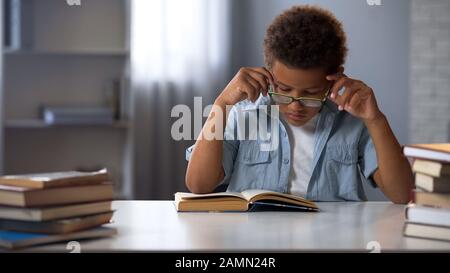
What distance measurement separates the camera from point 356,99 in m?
1.46

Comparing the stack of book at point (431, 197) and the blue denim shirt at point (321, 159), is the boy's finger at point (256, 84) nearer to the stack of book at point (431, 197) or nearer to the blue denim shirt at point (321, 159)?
the blue denim shirt at point (321, 159)

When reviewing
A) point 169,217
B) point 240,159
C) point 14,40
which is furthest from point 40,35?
point 169,217

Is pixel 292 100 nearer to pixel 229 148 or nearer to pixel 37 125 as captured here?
pixel 229 148

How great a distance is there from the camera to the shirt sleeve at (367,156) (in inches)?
59.4

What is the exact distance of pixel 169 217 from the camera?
1169 mm

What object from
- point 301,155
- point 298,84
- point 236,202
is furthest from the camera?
point 301,155

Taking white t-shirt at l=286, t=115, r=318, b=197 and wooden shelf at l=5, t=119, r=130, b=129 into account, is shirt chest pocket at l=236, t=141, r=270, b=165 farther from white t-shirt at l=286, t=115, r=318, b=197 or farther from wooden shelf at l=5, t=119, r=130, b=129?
wooden shelf at l=5, t=119, r=130, b=129

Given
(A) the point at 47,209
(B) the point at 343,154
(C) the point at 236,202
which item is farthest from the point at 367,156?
(A) the point at 47,209

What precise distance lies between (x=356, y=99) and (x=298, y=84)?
0.12 m

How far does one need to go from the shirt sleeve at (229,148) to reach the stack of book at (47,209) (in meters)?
0.57

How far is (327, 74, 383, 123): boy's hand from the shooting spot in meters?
1.45

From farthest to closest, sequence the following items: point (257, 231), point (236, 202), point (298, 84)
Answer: point (298, 84), point (236, 202), point (257, 231)

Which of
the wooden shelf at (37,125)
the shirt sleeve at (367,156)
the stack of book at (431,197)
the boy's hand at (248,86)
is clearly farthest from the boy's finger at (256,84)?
the wooden shelf at (37,125)

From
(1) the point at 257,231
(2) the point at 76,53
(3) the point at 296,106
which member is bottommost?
(1) the point at 257,231
